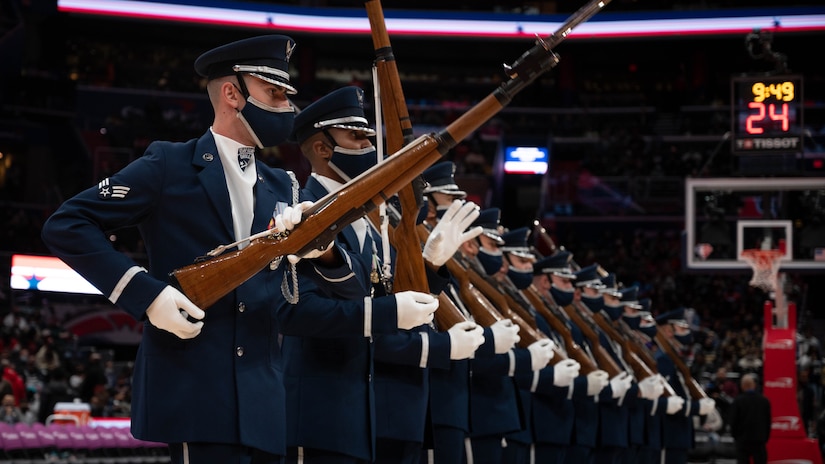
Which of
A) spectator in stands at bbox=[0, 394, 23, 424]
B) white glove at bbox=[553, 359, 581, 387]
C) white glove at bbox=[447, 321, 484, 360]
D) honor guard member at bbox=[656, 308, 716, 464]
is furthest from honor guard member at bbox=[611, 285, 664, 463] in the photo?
spectator in stands at bbox=[0, 394, 23, 424]

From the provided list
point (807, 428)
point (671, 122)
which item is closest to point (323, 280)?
point (807, 428)

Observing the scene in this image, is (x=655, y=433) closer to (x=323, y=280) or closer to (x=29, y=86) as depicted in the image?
(x=323, y=280)

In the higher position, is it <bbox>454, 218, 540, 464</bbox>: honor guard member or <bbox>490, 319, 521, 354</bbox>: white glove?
<bbox>490, 319, 521, 354</bbox>: white glove

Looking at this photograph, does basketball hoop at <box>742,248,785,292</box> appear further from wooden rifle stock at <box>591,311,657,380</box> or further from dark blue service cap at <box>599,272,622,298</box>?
wooden rifle stock at <box>591,311,657,380</box>

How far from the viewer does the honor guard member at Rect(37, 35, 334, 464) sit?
9.36 feet

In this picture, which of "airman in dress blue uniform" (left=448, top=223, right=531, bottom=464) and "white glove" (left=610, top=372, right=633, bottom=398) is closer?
"airman in dress blue uniform" (left=448, top=223, right=531, bottom=464)

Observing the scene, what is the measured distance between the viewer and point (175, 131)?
2483 cm

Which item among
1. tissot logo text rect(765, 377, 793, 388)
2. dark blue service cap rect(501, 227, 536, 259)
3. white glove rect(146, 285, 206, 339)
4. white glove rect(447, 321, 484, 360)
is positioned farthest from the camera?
tissot logo text rect(765, 377, 793, 388)

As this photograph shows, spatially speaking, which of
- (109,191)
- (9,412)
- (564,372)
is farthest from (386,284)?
(9,412)

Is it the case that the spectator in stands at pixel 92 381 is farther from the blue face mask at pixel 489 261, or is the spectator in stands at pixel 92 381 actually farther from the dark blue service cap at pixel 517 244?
the blue face mask at pixel 489 261

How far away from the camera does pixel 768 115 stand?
14211 mm

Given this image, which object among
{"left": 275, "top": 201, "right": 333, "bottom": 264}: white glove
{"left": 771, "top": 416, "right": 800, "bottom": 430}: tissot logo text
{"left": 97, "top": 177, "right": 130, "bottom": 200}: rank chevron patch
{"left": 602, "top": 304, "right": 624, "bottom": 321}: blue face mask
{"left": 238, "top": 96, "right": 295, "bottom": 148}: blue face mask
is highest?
{"left": 238, "top": 96, "right": 295, "bottom": 148}: blue face mask

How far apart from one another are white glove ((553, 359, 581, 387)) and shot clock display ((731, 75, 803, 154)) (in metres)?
8.54

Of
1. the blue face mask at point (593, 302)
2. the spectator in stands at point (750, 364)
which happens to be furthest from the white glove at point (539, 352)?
the spectator in stands at point (750, 364)
